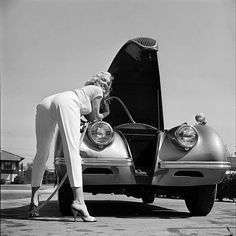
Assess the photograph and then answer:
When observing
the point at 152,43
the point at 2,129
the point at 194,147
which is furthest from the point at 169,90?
the point at 2,129

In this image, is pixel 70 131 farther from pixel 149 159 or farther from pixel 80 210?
pixel 149 159

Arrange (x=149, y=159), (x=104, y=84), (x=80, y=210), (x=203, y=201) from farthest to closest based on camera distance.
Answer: (x=203, y=201) < (x=149, y=159) < (x=104, y=84) < (x=80, y=210)

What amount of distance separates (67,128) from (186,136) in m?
0.77

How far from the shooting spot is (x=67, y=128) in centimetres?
92

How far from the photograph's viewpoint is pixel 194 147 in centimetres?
156

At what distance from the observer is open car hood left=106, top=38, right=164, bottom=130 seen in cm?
194

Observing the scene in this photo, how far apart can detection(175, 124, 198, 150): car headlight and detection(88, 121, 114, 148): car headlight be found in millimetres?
283

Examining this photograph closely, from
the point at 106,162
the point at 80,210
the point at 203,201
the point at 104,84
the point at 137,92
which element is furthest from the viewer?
the point at 137,92

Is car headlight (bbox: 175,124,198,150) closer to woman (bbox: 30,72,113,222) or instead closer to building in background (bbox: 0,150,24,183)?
woman (bbox: 30,72,113,222)

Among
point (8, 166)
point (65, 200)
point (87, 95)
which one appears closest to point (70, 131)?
point (87, 95)

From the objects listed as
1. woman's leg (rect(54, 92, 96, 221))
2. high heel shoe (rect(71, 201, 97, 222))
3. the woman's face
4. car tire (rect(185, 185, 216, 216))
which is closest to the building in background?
woman's leg (rect(54, 92, 96, 221))

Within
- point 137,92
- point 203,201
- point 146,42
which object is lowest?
point 203,201

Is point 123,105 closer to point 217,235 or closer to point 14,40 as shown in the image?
point 217,235

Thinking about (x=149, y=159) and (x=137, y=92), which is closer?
(x=149, y=159)
